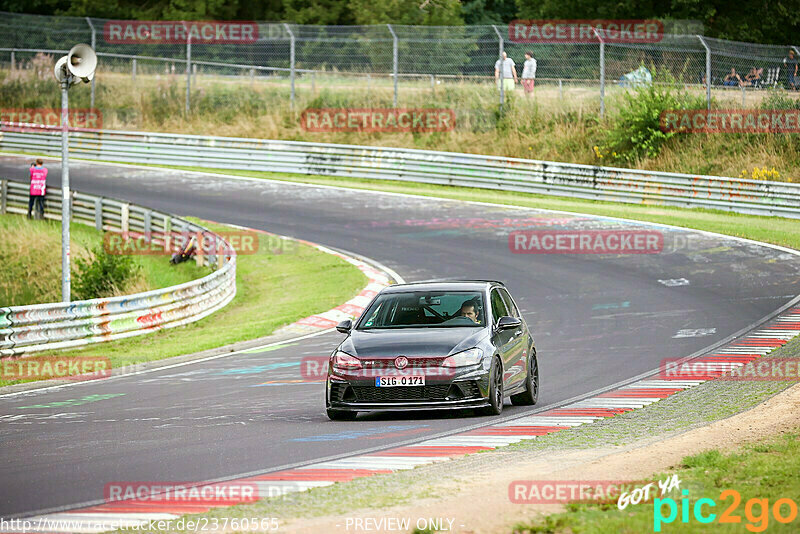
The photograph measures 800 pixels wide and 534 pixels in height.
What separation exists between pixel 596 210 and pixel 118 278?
526 inches

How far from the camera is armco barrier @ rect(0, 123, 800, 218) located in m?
30.3

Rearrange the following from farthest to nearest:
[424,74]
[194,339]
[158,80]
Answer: [158,80]
[424,74]
[194,339]

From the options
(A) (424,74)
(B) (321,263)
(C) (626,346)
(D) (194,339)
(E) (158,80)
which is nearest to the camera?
(C) (626,346)

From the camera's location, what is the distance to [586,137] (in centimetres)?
3638

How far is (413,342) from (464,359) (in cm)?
56

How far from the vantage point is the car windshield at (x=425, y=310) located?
1198cm

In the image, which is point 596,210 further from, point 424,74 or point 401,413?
point 401,413

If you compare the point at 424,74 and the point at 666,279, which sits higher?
→ the point at 424,74

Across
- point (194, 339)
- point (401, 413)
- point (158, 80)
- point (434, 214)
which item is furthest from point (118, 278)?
point (158, 80)
